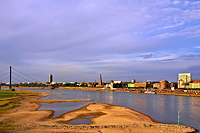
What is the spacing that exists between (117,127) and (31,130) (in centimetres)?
909

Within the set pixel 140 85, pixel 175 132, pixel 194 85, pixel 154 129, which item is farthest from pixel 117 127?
pixel 140 85

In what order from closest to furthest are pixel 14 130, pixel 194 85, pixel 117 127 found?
pixel 14 130 → pixel 117 127 → pixel 194 85

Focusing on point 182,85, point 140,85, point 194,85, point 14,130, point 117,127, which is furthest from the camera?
point 140,85

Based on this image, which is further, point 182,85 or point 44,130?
point 182,85

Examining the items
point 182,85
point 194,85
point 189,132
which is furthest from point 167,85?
point 189,132

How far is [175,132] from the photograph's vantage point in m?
17.4

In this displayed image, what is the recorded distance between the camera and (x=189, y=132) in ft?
58.6

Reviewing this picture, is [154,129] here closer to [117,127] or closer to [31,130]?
[117,127]

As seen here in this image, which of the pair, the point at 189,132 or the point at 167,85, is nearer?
the point at 189,132

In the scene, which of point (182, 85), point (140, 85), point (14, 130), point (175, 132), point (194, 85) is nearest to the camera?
point (14, 130)

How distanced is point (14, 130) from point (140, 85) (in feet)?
605

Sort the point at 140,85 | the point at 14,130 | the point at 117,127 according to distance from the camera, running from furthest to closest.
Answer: the point at 140,85, the point at 117,127, the point at 14,130

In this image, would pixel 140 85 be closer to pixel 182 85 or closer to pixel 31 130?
pixel 182 85

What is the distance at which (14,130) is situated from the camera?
641 inches
